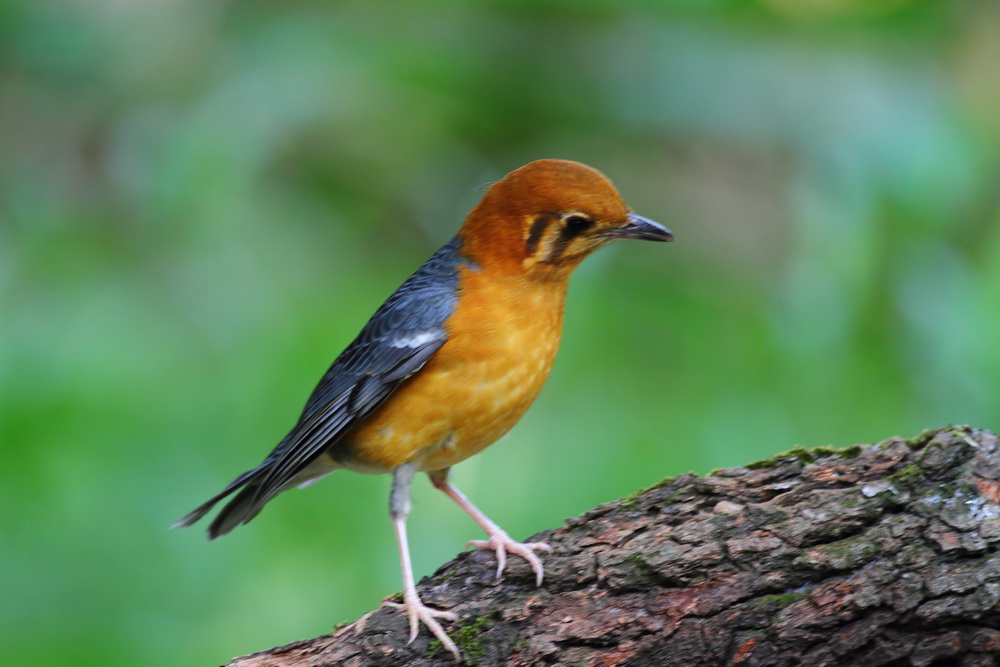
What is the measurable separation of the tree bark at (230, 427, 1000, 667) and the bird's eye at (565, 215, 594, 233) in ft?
3.33

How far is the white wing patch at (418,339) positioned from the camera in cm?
380

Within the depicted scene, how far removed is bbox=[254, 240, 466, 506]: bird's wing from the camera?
12.5 feet

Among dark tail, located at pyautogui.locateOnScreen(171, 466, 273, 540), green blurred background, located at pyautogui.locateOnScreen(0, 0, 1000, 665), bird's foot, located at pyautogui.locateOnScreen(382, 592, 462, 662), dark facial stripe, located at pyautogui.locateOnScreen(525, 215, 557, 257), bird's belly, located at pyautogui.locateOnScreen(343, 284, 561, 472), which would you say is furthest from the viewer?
green blurred background, located at pyautogui.locateOnScreen(0, 0, 1000, 665)

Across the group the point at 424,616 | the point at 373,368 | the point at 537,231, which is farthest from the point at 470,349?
the point at 424,616

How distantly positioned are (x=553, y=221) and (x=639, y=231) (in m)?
0.33

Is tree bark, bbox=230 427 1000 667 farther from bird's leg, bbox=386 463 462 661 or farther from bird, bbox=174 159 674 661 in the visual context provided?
bird, bbox=174 159 674 661

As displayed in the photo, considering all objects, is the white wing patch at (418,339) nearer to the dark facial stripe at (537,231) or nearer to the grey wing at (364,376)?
the grey wing at (364,376)

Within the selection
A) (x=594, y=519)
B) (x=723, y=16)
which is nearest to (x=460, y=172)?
(x=723, y=16)

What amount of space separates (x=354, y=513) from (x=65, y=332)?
6.15 ft

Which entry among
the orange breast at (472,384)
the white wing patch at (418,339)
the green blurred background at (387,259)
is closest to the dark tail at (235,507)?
the orange breast at (472,384)

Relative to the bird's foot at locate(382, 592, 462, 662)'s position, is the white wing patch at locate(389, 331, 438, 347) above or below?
above

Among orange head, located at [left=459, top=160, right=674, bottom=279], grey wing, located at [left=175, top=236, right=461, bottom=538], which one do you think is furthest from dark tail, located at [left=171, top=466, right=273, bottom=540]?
orange head, located at [left=459, top=160, right=674, bottom=279]

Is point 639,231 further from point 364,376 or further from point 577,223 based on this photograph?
point 364,376

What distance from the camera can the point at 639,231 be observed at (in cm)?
391
